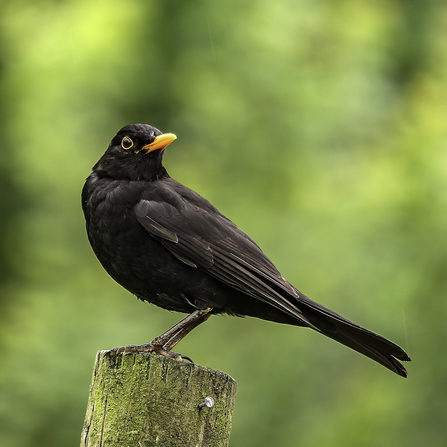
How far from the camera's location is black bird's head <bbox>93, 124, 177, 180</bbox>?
3.86 metres

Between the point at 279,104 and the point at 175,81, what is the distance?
204 cm

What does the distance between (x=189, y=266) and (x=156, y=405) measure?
3.54 feet

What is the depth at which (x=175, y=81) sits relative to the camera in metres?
9.57

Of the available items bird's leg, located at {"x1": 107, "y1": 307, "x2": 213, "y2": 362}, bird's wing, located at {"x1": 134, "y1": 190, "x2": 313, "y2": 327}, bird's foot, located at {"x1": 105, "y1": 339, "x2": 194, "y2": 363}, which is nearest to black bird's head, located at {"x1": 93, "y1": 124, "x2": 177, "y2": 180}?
bird's wing, located at {"x1": 134, "y1": 190, "x2": 313, "y2": 327}

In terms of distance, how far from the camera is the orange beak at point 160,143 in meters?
3.83

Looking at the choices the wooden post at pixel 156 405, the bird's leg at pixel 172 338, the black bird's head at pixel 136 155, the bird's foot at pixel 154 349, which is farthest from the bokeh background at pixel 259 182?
the wooden post at pixel 156 405

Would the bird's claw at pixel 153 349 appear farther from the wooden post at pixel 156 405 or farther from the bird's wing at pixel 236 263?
the bird's wing at pixel 236 263

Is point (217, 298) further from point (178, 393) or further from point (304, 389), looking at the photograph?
point (304, 389)

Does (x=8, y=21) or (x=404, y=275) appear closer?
(x=404, y=275)

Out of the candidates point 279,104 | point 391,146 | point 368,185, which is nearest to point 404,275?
point 368,185

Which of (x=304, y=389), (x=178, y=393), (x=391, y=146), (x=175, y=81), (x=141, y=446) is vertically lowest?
(x=141, y=446)

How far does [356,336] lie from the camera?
3.46 meters

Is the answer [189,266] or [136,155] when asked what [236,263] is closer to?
[189,266]

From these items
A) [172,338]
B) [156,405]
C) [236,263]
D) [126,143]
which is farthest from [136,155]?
[156,405]
